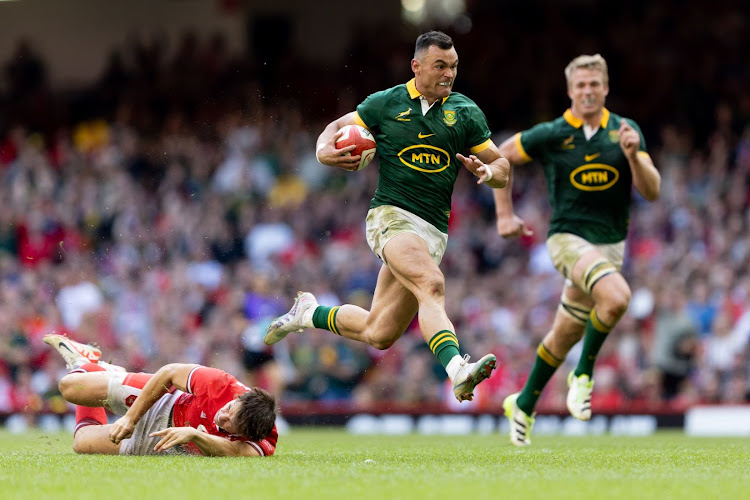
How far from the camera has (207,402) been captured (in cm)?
755

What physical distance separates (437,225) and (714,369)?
24.5 feet

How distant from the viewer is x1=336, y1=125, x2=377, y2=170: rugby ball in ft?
25.6

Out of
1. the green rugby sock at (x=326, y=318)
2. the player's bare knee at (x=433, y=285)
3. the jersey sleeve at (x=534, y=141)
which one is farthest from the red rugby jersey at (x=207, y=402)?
the jersey sleeve at (x=534, y=141)

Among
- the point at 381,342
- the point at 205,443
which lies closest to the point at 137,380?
the point at 205,443

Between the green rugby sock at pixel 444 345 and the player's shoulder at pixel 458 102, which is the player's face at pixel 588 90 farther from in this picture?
the green rugby sock at pixel 444 345

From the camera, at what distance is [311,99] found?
19984mm

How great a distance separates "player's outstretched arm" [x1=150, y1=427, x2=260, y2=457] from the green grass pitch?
0.38ft

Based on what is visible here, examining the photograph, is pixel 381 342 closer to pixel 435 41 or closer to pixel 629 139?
pixel 435 41

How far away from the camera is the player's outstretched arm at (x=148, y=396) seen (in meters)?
7.37

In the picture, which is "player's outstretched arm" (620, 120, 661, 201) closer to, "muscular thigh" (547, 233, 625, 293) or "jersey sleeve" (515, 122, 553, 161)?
"muscular thigh" (547, 233, 625, 293)

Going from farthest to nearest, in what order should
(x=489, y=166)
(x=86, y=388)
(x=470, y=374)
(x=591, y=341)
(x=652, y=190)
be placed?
(x=591, y=341) → (x=652, y=190) → (x=86, y=388) → (x=489, y=166) → (x=470, y=374)

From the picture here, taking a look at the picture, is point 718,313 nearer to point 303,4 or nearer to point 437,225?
point 437,225

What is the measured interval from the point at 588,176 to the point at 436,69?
234 cm

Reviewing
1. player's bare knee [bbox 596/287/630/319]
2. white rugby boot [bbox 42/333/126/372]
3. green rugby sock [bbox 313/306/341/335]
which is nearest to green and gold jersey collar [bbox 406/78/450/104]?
green rugby sock [bbox 313/306/341/335]
